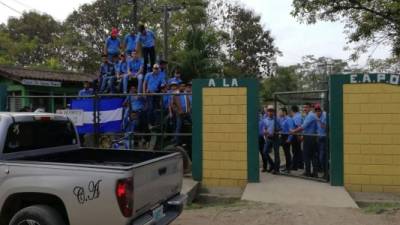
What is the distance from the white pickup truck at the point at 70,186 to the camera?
201 inches

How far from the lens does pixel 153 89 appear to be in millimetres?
11977

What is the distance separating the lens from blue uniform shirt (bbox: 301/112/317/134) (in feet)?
37.3

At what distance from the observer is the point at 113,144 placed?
11.9 m

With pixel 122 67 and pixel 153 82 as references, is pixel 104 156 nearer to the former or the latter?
pixel 153 82

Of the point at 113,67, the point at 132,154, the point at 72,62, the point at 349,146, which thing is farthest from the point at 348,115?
the point at 72,62

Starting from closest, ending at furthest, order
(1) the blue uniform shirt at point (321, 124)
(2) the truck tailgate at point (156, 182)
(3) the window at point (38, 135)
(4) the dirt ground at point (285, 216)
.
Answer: (2) the truck tailgate at point (156, 182) < (3) the window at point (38, 135) < (4) the dirt ground at point (285, 216) < (1) the blue uniform shirt at point (321, 124)

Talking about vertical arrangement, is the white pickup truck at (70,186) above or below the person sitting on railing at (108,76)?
below

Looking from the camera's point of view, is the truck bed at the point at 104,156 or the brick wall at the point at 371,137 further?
the brick wall at the point at 371,137

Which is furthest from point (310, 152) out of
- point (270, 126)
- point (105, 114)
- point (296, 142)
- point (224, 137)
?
point (105, 114)

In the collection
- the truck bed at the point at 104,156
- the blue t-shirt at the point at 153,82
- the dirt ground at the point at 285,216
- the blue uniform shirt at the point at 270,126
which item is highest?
the blue t-shirt at the point at 153,82

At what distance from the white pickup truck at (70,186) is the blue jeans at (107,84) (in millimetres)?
6245

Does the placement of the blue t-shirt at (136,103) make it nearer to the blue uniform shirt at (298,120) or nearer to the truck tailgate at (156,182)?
the blue uniform shirt at (298,120)

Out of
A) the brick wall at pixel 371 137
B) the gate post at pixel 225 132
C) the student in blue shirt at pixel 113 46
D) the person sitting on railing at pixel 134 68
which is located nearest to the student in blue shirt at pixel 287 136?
the gate post at pixel 225 132

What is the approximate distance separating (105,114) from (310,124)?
4835 millimetres
